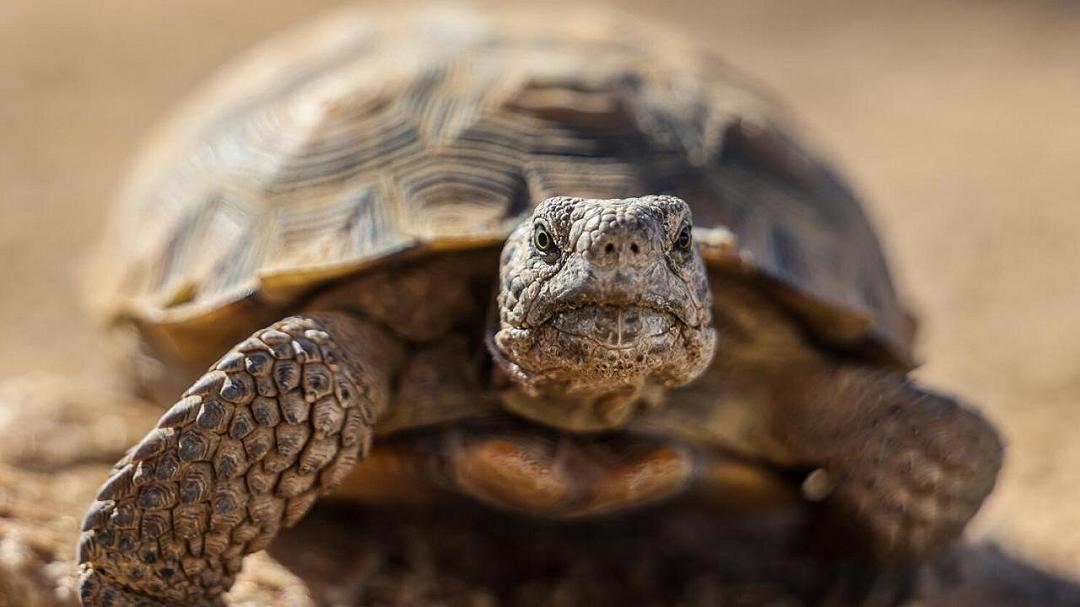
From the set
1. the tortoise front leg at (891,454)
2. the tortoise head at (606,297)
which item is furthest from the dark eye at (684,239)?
the tortoise front leg at (891,454)

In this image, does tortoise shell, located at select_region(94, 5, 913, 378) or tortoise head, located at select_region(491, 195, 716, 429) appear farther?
tortoise shell, located at select_region(94, 5, 913, 378)

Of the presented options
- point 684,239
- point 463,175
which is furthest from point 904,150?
point 684,239

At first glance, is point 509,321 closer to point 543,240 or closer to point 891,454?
point 543,240

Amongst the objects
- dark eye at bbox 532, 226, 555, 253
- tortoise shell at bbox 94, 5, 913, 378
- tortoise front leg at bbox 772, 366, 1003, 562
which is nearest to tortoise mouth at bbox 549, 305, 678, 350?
dark eye at bbox 532, 226, 555, 253

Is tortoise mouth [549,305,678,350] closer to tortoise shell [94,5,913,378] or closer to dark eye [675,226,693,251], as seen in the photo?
dark eye [675,226,693,251]

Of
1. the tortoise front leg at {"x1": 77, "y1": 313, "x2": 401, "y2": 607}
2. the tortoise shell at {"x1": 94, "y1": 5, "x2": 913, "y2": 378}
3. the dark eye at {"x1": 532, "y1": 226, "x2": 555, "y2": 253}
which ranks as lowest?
the tortoise front leg at {"x1": 77, "y1": 313, "x2": 401, "y2": 607}

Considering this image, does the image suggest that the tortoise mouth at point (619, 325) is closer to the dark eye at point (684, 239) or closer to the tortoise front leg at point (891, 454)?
the dark eye at point (684, 239)

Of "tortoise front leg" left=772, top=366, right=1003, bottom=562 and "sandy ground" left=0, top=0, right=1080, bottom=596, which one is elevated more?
"sandy ground" left=0, top=0, right=1080, bottom=596
